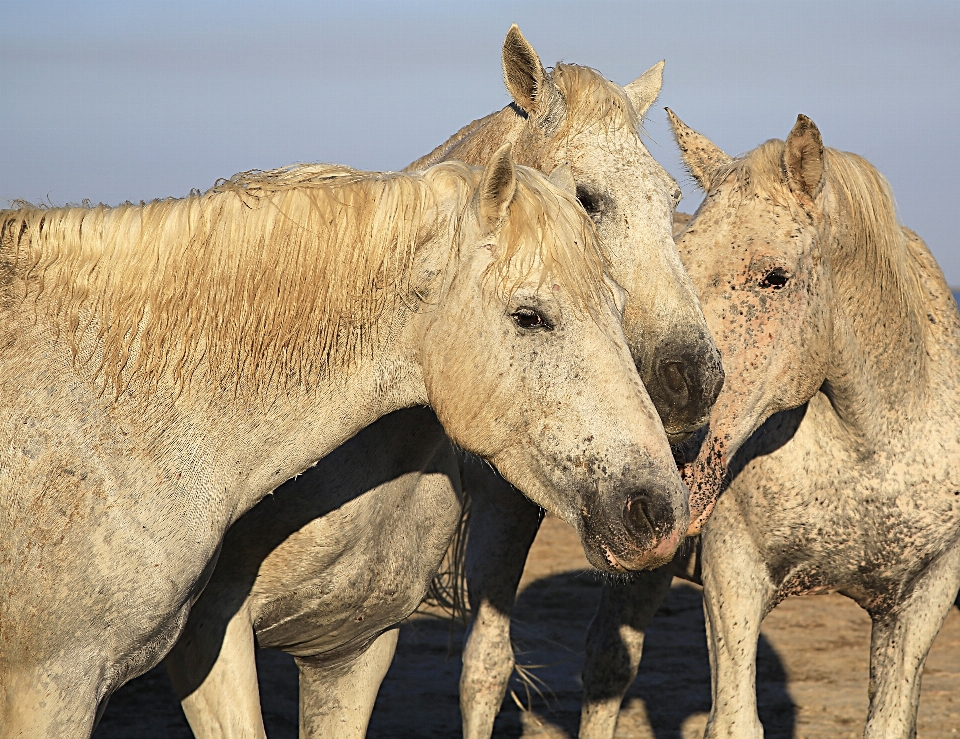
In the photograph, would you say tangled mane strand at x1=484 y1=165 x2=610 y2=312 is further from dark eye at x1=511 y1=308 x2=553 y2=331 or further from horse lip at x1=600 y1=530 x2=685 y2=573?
horse lip at x1=600 y1=530 x2=685 y2=573

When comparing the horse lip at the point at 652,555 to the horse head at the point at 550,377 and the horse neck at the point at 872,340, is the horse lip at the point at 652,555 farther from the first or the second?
the horse neck at the point at 872,340

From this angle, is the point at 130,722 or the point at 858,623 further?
the point at 858,623

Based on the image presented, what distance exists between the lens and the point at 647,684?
6.67 meters

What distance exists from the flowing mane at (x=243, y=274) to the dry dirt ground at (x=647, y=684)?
115 inches

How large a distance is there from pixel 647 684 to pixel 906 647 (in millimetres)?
2777

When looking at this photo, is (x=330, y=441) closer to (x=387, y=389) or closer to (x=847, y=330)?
(x=387, y=389)

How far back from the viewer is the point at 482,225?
2623mm

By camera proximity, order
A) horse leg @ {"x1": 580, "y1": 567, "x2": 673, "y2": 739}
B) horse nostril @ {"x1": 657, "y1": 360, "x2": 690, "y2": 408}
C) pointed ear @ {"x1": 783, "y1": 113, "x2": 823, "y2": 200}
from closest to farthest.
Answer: horse nostril @ {"x1": 657, "y1": 360, "x2": 690, "y2": 408}, pointed ear @ {"x1": 783, "y1": 113, "x2": 823, "y2": 200}, horse leg @ {"x1": 580, "y1": 567, "x2": 673, "y2": 739}

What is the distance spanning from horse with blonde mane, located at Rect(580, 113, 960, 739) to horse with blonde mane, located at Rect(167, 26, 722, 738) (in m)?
0.43

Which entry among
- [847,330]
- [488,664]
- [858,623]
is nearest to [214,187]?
[847,330]

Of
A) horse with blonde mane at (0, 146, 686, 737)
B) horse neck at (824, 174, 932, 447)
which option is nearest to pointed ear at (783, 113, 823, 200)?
horse neck at (824, 174, 932, 447)

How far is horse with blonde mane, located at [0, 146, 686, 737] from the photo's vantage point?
250cm

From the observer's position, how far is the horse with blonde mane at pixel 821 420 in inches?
149

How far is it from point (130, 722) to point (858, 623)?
4.83 metres
